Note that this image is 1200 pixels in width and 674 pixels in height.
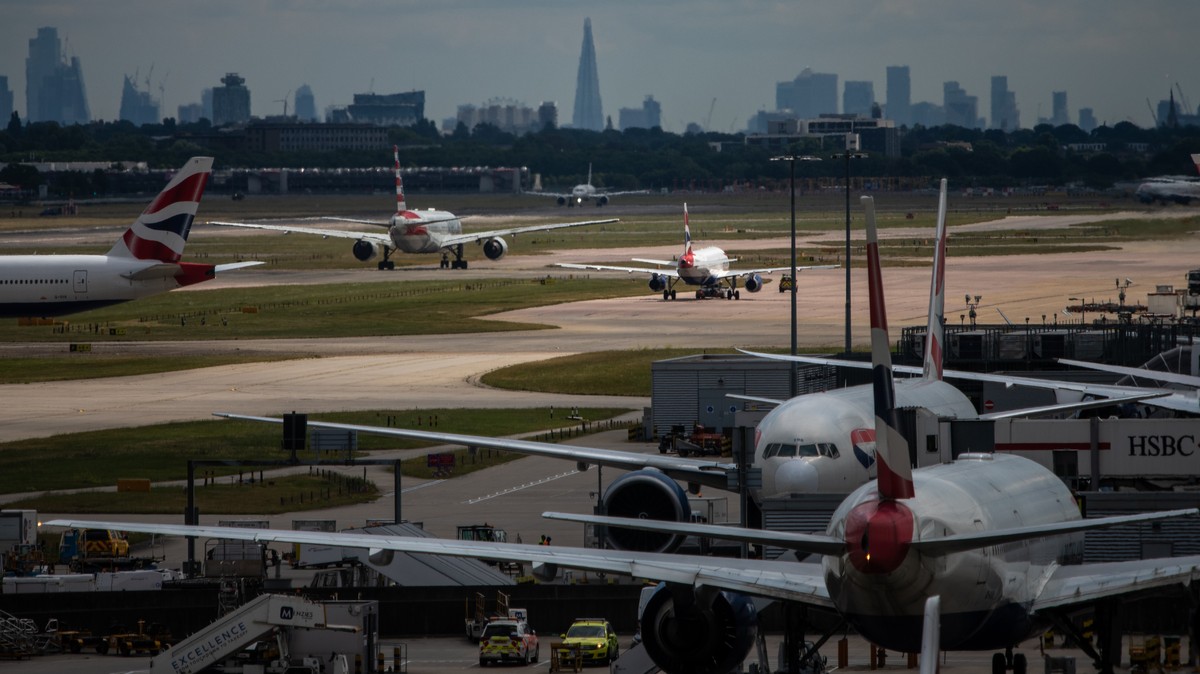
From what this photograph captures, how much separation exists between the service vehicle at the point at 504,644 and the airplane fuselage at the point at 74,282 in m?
64.0

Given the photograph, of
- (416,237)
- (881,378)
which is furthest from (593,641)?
(416,237)

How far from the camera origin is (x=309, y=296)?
14812 centimetres

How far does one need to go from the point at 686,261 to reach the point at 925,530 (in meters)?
116

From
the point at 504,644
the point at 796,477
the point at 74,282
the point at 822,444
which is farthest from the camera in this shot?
the point at 74,282

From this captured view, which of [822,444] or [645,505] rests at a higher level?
[822,444]

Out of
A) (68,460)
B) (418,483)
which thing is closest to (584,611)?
(418,483)

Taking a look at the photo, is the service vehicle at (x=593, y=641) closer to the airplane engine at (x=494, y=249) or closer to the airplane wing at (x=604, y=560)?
the airplane wing at (x=604, y=560)

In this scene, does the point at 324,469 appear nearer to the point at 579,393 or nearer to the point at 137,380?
the point at 579,393

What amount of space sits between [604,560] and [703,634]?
258 cm

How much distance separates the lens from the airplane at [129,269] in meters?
99.1

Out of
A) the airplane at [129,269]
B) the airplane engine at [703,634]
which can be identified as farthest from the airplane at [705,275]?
the airplane engine at [703,634]

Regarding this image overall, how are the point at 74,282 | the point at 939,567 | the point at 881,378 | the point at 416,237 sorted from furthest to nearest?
the point at 416,237, the point at 74,282, the point at 939,567, the point at 881,378

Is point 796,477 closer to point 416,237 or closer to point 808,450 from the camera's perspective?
point 808,450

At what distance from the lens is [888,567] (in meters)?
24.3
